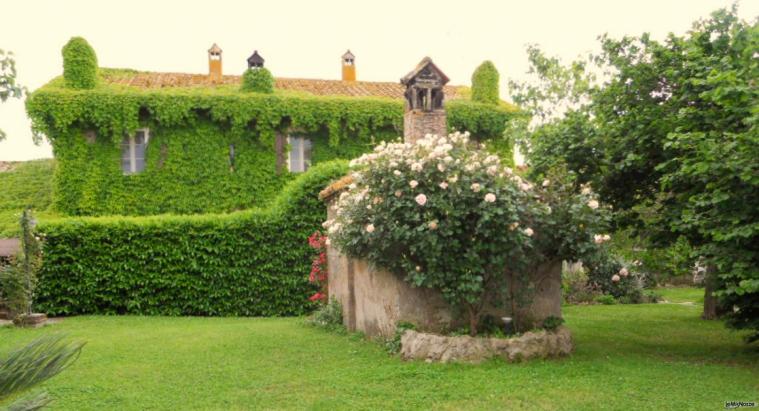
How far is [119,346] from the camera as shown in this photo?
33.8 feet

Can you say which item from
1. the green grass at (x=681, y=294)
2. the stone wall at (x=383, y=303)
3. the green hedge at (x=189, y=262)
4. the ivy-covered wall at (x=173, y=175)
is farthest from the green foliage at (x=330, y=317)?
the green grass at (x=681, y=294)

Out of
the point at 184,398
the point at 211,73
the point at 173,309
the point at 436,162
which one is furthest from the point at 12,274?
the point at 211,73

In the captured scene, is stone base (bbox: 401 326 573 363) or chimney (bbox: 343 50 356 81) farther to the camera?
chimney (bbox: 343 50 356 81)

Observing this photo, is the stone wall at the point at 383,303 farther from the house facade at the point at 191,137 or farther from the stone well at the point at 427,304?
the house facade at the point at 191,137

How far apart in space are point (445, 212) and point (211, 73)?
18917 millimetres

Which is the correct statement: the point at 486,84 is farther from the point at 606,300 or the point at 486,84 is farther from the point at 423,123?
the point at 423,123

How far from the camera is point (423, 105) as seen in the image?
11586 mm

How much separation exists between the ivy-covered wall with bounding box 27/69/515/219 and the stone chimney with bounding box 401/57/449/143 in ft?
28.5

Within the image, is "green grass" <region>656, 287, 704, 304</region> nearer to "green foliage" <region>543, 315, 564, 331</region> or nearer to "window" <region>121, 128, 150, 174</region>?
"green foliage" <region>543, 315, 564, 331</region>

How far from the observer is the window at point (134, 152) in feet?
68.3

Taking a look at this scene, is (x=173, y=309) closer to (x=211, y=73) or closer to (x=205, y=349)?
(x=205, y=349)

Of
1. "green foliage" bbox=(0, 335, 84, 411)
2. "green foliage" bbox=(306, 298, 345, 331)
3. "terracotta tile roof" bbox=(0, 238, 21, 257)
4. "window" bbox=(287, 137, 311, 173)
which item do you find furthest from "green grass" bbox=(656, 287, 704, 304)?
"terracotta tile roof" bbox=(0, 238, 21, 257)

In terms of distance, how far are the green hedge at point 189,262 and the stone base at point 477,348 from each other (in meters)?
7.71

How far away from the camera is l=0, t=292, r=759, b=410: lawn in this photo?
646 cm
